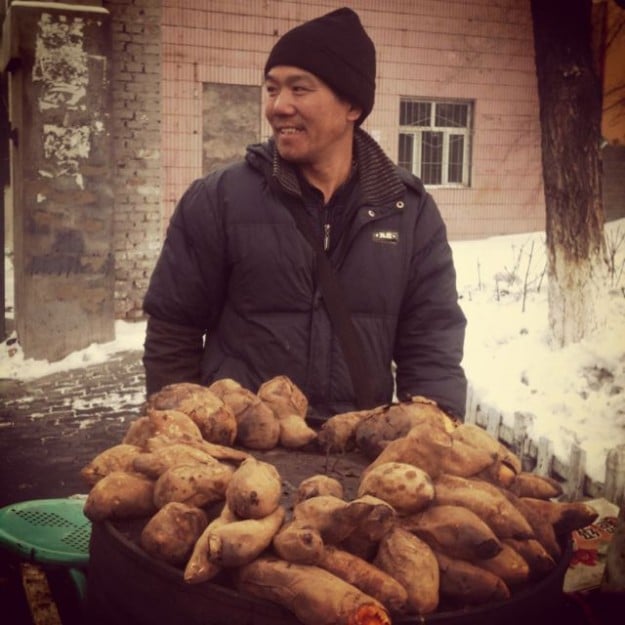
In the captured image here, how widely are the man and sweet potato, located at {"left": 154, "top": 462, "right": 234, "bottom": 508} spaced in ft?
3.41

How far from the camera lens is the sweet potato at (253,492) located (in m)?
1.26

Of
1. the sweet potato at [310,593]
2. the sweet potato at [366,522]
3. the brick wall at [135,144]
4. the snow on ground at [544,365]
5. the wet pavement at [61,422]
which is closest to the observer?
the sweet potato at [310,593]

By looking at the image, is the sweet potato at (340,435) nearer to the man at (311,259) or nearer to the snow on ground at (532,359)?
the man at (311,259)

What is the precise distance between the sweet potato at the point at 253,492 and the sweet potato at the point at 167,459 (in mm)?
109

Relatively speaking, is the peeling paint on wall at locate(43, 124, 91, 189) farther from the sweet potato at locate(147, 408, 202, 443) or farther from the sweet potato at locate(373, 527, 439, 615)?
the sweet potato at locate(373, 527, 439, 615)

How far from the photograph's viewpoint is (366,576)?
1.18 meters

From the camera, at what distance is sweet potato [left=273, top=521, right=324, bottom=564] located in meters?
1.18

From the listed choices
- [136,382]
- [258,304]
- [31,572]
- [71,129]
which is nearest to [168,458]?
[31,572]

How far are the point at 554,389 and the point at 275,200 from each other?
2.24m

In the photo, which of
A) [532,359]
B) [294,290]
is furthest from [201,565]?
[532,359]

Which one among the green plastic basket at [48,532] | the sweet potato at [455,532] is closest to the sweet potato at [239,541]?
the sweet potato at [455,532]

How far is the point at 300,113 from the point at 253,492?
53.6 inches

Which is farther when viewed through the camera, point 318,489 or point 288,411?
point 288,411

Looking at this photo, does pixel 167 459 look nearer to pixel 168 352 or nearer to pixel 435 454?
pixel 435 454
